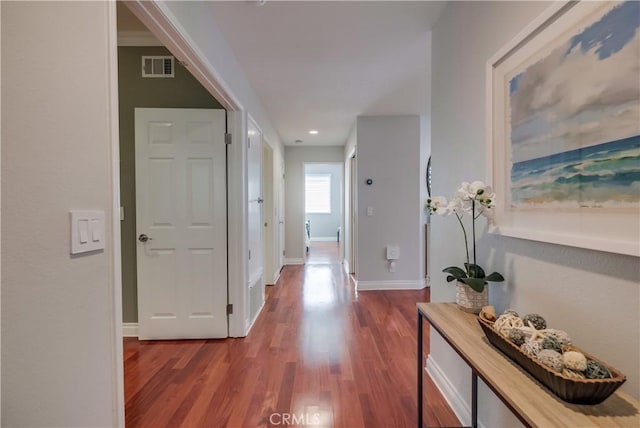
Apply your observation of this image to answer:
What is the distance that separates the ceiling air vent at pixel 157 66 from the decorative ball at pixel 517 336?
2.95 meters

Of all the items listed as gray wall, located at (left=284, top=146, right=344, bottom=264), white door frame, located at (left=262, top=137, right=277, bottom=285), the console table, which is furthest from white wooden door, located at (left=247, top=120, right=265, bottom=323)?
gray wall, located at (left=284, top=146, right=344, bottom=264)

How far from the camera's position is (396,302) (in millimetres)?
3500

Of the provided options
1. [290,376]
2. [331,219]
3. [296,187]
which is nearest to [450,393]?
[290,376]

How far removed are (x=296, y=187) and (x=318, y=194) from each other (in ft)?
12.9

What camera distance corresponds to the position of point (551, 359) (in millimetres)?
736

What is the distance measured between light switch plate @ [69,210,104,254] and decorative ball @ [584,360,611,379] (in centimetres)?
134

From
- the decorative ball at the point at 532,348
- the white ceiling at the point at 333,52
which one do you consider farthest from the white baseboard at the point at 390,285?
the decorative ball at the point at 532,348

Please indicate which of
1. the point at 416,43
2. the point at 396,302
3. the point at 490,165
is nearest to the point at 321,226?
the point at 396,302

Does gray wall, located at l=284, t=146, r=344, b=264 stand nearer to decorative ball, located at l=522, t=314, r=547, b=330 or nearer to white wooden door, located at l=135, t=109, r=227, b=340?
white wooden door, located at l=135, t=109, r=227, b=340

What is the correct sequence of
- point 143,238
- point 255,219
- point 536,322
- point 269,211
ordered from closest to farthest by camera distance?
point 536,322 → point 143,238 → point 255,219 → point 269,211

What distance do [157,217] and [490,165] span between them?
2458mm

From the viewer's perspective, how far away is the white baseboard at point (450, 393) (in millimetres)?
1509

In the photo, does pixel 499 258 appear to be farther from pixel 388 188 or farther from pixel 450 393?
pixel 388 188

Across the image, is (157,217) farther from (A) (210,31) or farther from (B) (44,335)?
(B) (44,335)
